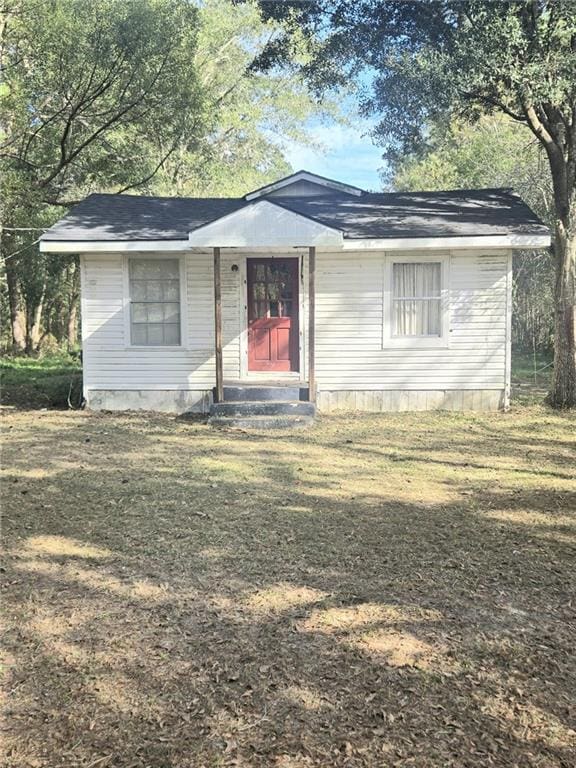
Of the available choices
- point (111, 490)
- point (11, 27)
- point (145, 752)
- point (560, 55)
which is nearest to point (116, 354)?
point (111, 490)

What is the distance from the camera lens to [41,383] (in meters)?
13.9

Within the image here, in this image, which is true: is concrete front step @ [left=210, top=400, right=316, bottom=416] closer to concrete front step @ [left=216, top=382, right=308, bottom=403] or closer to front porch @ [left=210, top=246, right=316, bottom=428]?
concrete front step @ [left=216, top=382, right=308, bottom=403]

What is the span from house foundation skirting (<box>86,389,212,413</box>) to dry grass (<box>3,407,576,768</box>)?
3.89 metres

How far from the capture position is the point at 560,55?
9141mm

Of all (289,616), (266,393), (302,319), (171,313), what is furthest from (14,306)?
(289,616)

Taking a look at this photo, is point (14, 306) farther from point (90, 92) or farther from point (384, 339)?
point (384, 339)

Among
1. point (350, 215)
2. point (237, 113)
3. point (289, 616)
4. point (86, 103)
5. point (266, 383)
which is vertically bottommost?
point (289, 616)

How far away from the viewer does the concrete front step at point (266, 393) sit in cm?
990

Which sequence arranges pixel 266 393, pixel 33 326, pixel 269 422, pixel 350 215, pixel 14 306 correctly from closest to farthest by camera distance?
pixel 269 422, pixel 266 393, pixel 350 215, pixel 14 306, pixel 33 326

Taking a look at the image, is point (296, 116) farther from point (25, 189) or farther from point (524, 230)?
point (524, 230)

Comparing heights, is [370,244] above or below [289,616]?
above

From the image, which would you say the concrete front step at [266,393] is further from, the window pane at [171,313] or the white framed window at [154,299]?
the window pane at [171,313]

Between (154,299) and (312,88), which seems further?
(312,88)

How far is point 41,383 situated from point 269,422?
7048mm
